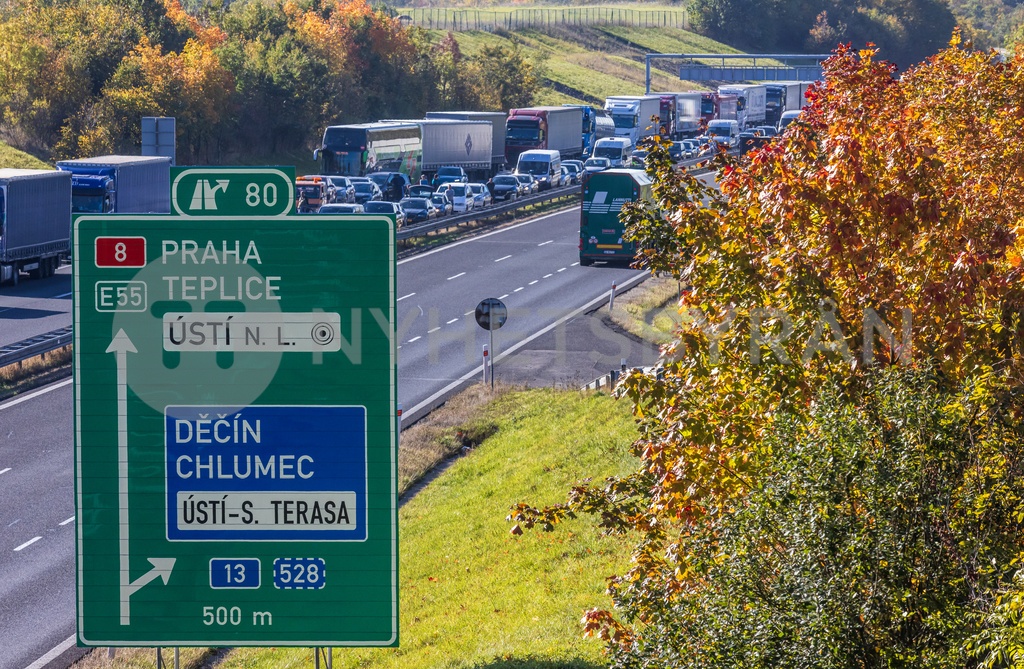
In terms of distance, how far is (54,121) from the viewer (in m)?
68.5

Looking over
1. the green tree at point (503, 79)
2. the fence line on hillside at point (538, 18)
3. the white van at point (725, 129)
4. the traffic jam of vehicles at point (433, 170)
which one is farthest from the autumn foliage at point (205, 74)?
the fence line on hillside at point (538, 18)

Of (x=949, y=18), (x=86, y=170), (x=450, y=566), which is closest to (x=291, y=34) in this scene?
(x=86, y=170)

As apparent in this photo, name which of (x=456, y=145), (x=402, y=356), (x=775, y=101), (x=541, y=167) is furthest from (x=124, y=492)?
(x=775, y=101)

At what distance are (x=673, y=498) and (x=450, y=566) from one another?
8865 mm

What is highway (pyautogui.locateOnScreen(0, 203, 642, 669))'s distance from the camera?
16984mm

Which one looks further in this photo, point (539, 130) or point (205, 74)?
point (539, 130)

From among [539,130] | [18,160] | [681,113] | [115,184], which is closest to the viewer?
[115,184]

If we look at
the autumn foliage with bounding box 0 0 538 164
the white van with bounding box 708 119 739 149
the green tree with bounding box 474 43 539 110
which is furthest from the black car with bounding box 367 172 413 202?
the green tree with bounding box 474 43 539 110

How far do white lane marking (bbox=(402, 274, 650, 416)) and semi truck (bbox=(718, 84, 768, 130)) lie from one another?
61.5m

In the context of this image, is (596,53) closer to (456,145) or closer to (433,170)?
(456,145)

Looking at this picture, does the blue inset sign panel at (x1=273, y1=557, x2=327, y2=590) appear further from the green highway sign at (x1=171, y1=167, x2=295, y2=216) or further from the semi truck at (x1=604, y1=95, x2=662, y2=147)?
the semi truck at (x1=604, y1=95, x2=662, y2=147)

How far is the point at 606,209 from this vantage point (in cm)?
4403

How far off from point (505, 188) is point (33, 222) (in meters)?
25.4

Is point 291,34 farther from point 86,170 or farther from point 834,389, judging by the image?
point 834,389
